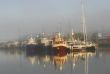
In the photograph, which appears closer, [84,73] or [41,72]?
[84,73]

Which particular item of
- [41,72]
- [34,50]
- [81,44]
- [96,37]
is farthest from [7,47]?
[41,72]

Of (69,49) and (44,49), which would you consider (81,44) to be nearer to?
(69,49)

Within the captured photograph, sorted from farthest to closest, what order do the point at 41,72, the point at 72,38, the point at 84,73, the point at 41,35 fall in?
the point at 41,35 → the point at 72,38 → the point at 41,72 → the point at 84,73

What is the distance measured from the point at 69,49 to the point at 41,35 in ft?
125

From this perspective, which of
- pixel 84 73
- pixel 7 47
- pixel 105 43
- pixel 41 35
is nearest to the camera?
pixel 84 73

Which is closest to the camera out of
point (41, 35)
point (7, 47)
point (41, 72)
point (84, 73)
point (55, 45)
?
point (84, 73)

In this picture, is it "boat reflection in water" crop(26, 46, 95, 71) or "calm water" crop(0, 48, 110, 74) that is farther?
"boat reflection in water" crop(26, 46, 95, 71)

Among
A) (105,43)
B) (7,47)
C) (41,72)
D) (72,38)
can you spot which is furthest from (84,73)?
(7,47)

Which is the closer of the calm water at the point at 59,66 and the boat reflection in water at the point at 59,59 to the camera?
the calm water at the point at 59,66

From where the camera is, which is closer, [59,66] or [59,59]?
[59,66]

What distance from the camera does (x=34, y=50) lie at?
337 feet

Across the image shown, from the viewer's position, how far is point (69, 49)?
276ft

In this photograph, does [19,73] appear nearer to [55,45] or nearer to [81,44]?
[55,45]

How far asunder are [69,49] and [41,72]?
4606 cm
